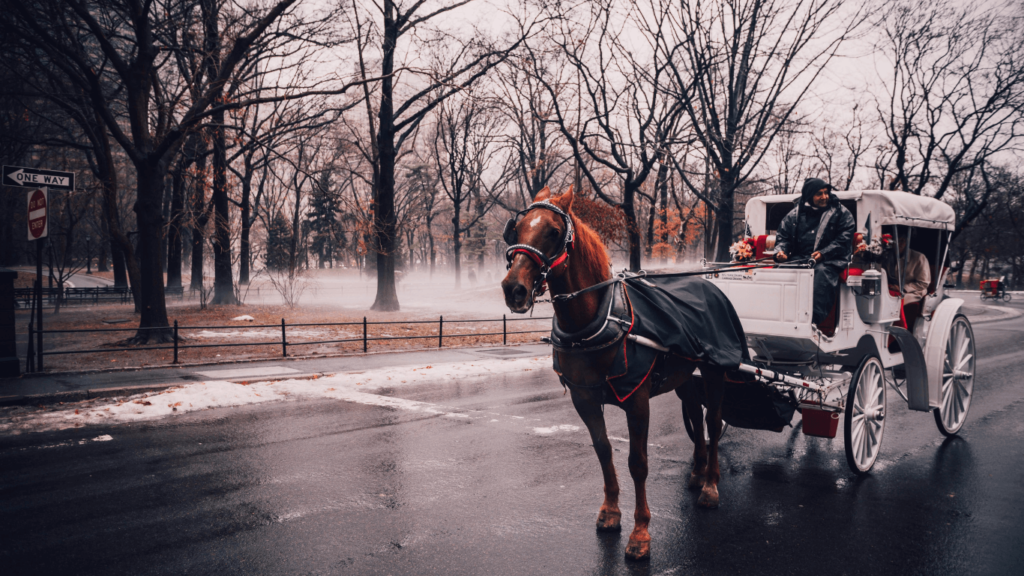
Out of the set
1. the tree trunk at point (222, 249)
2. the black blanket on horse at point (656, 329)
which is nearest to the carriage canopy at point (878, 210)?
the black blanket on horse at point (656, 329)

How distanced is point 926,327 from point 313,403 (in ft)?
29.2

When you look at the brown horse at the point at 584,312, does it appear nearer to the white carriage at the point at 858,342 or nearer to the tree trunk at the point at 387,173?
the white carriage at the point at 858,342

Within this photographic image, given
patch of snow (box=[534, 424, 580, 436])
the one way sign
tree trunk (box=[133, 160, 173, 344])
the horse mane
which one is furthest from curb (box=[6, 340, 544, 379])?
the horse mane

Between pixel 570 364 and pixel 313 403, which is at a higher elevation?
pixel 570 364

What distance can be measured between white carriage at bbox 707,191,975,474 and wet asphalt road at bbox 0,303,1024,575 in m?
0.55

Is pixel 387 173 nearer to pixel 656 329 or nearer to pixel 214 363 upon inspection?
pixel 214 363

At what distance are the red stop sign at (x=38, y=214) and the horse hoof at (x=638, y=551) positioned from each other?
1159cm

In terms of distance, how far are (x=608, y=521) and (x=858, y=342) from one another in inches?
148

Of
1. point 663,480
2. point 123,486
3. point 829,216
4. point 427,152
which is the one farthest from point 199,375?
point 427,152

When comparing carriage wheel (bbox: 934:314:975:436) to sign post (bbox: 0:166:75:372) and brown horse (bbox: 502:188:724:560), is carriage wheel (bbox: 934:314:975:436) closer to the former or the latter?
brown horse (bbox: 502:188:724:560)

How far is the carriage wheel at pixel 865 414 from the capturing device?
574cm

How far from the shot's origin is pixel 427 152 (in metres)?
51.2

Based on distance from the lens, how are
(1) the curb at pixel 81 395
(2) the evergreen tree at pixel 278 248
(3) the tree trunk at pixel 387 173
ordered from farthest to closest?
(2) the evergreen tree at pixel 278 248
(3) the tree trunk at pixel 387 173
(1) the curb at pixel 81 395

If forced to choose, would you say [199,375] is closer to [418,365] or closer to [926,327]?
[418,365]
